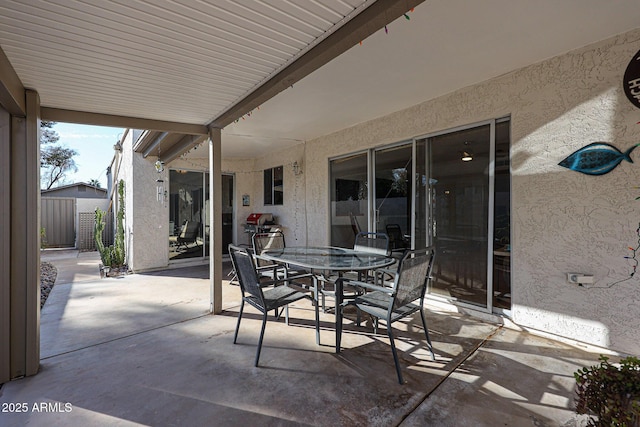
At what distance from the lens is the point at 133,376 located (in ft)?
7.37

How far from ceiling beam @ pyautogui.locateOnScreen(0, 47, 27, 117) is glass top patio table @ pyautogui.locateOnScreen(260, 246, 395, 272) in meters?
2.43

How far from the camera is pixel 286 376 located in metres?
2.23

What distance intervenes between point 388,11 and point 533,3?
1.32 metres

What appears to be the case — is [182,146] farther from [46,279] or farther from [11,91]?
[46,279]

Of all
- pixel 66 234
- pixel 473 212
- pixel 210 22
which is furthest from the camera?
pixel 66 234

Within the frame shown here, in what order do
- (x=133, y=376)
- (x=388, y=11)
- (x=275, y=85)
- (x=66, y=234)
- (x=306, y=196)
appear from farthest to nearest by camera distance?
1. (x=66, y=234)
2. (x=306, y=196)
3. (x=275, y=85)
4. (x=133, y=376)
5. (x=388, y=11)

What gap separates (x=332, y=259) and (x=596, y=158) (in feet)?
8.55

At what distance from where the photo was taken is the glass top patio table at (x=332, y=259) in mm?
2664

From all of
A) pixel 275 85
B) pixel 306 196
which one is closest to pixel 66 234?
pixel 306 196

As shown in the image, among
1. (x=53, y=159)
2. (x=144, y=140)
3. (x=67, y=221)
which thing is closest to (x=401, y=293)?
(x=144, y=140)

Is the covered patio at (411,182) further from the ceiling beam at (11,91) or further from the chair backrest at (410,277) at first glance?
the chair backrest at (410,277)

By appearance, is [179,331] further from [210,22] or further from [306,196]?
[306,196]

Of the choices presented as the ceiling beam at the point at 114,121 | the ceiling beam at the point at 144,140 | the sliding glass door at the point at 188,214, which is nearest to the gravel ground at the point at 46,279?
the sliding glass door at the point at 188,214

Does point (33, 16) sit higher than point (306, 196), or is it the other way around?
point (33, 16)
